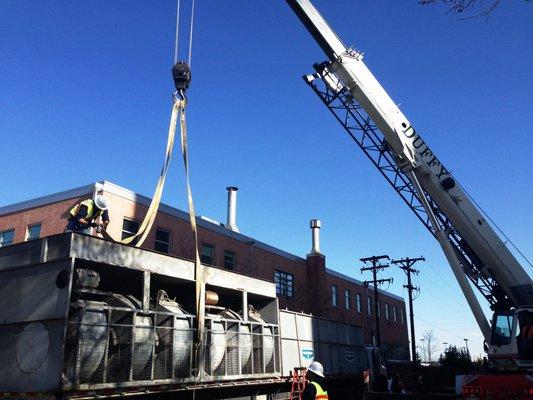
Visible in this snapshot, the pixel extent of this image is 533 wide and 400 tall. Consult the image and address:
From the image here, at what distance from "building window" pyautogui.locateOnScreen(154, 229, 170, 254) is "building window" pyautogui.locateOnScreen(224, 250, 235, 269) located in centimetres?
461

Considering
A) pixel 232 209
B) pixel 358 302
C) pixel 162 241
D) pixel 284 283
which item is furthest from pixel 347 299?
pixel 162 241

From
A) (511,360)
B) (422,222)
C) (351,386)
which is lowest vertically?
(351,386)

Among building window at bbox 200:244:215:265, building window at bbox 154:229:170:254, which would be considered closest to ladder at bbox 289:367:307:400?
building window at bbox 154:229:170:254

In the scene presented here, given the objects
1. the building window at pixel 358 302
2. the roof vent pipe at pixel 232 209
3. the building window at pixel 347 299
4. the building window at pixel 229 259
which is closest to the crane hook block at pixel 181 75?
the building window at pixel 229 259

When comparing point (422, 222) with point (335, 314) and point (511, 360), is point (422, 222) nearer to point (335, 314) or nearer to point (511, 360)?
point (511, 360)

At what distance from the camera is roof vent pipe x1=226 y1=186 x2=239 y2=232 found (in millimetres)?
31000

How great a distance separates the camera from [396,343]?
50812mm

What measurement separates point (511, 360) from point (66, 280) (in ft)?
35.9

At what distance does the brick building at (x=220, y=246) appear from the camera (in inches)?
838

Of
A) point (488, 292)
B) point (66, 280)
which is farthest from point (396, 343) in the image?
point (66, 280)

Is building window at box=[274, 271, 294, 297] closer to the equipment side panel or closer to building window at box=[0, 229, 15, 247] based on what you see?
building window at box=[0, 229, 15, 247]

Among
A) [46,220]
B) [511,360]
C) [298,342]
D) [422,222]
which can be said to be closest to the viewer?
[511,360]

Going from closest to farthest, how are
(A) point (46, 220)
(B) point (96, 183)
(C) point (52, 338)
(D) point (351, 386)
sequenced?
(C) point (52, 338)
(D) point (351, 386)
(B) point (96, 183)
(A) point (46, 220)

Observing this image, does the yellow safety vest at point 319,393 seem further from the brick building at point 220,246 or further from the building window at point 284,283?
the building window at point 284,283
